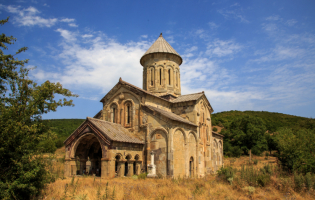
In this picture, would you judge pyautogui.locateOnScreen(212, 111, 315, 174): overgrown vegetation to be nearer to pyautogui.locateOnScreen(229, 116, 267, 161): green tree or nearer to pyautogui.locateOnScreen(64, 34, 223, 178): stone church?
pyautogui.locateOnScreen(229, 116, 267, 161): green tree

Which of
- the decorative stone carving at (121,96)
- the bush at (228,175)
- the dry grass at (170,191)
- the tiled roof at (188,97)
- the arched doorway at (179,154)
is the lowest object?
the dry grass at (170,191)

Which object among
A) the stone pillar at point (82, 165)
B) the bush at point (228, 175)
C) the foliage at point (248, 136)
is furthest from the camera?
the foliage at point (248, 136)

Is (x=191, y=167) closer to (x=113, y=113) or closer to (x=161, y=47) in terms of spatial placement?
(x=113, y=113)

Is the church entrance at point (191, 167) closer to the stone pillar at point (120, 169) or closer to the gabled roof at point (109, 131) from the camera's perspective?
the gabled roof at point (109, 131)

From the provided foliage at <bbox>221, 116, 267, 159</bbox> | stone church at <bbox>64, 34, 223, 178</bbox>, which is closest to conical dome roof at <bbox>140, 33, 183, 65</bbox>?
stone church at <bbox>64, 34, 223, 178</bbox>

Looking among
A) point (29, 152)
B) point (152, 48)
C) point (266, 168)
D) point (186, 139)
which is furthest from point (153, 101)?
point (29, 152)

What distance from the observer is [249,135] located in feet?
103

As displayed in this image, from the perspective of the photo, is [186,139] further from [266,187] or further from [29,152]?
[29,152]

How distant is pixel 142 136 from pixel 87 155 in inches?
132

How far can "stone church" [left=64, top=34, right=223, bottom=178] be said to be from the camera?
34.8 feet

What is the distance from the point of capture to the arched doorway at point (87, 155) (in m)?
11.6

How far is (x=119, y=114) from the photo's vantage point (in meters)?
13.2

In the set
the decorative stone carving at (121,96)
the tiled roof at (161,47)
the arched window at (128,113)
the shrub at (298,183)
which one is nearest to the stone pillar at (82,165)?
the arched window at (128,113)

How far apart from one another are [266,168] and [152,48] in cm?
1141
